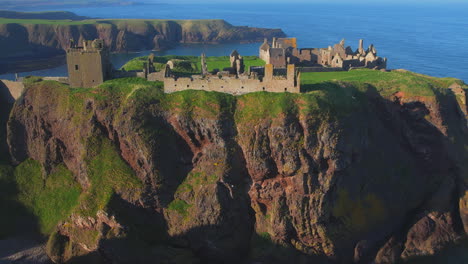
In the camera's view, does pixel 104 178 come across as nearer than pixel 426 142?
Yes

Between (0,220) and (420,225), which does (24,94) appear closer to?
(0,220)

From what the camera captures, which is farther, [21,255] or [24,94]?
[24,94]

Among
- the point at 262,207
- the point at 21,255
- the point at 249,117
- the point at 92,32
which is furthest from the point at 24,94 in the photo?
the point at 92,32

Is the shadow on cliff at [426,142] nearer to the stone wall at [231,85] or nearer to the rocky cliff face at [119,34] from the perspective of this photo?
the stone wall at [231,85]

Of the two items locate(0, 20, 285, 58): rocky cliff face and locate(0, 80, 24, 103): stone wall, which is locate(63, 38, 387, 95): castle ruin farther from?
locate(0, 20, 285, 58): rocky cliff face

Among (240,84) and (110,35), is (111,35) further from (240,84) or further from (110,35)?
(240,84)

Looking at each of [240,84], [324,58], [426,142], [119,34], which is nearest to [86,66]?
[240,84]
